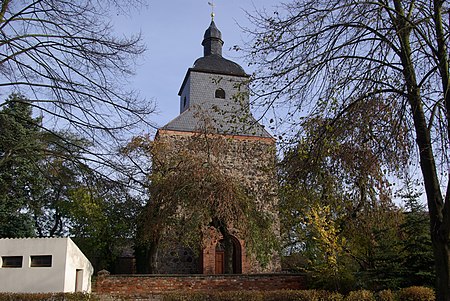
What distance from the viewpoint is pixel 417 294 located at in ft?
35.9

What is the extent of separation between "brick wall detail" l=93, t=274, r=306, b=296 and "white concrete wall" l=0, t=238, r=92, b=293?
133 centimetres

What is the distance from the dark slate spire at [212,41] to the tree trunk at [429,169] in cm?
1769

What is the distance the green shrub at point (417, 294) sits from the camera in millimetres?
10883

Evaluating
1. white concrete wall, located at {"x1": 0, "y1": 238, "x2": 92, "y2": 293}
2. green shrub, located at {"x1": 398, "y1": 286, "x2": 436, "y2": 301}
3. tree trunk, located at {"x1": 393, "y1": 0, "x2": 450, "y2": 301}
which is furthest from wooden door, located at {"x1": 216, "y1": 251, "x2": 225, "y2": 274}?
tree trunk, located at {"x1": 393, "y1": 0, "x2": 450, "y2": 301}

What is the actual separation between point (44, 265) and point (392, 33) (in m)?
11.5

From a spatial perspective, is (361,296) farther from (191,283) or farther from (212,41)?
(212,41)

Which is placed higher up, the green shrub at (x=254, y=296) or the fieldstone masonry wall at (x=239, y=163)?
the fieldstone masonry wall at (x=239, y=163)

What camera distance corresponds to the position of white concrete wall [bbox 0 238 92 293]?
508 inches

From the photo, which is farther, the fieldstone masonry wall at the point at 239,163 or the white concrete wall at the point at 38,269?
the fieldstone masonry wall at the point at 239,163

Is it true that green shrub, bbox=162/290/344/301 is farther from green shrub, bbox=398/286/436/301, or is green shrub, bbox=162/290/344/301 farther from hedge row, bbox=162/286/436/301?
green shrub, bbox=398/286/436/301

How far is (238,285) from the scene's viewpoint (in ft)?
48.8

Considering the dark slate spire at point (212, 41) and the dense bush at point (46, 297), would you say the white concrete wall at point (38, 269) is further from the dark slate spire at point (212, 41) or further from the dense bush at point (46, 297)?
the dark slate spire at point (212, 41)

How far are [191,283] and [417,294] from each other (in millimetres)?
7035

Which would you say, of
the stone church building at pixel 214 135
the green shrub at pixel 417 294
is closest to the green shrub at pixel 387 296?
the green shrub at pixel 417 294
